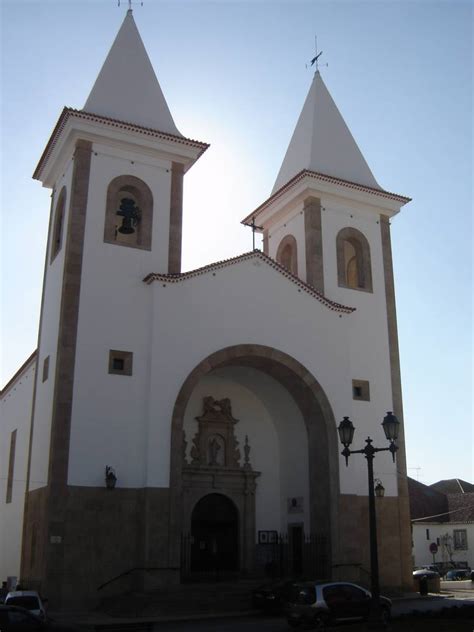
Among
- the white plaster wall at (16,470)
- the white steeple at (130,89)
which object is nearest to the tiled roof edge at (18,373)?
the white plaster wall at (16,470)

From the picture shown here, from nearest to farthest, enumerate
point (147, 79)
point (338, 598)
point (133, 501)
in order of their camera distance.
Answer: point (338, 598) < point (133, 501) < point (147, 79)

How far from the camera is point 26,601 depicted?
52.1ft

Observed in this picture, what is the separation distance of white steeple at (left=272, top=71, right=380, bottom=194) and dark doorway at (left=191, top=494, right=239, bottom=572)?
13.1 m

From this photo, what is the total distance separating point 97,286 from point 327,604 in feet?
36.6

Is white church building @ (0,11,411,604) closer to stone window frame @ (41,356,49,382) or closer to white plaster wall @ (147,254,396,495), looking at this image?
white plaster wall @ (147,254,396,495)

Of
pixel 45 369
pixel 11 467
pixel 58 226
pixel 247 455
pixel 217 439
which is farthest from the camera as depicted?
pixel 11 467

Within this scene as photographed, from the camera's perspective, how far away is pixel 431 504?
49719 millimetres

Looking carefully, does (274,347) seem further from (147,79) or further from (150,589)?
(147,79)

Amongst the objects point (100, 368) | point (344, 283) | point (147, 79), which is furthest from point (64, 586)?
point (147, 79)

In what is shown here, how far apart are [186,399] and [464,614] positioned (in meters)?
9.68

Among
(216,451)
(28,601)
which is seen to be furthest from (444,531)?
(28,601)

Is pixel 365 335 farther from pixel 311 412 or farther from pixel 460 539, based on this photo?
pixel 460 539

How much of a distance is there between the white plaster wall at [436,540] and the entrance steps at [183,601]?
95.9 ft

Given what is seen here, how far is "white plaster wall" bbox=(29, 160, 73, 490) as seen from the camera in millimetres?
20781
